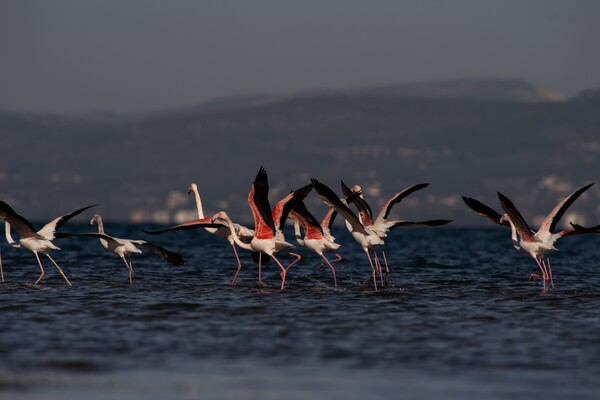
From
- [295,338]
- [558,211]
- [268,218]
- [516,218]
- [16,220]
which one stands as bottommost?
[295,338]

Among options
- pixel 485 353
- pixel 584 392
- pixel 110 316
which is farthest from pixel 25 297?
pixel 584 392

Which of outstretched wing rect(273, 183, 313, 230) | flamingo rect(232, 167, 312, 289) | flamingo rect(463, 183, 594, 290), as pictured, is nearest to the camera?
flamingo rect(232, 167, 312, 289)

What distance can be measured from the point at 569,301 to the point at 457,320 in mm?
4186

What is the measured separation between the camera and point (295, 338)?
16172mm

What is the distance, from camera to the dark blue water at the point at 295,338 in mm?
12602

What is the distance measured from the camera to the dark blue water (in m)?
12.6

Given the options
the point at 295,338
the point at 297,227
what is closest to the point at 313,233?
the point at 297,227

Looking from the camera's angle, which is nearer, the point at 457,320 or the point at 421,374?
the point at 421,374

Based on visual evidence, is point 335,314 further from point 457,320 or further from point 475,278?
point 475,278

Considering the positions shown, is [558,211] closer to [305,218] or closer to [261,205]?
[305,218]

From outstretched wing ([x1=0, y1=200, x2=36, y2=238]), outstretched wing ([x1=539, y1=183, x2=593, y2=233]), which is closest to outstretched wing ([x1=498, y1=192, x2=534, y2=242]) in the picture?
outstretched wing ([x1=539, y1=183, x2=593, y2=233])

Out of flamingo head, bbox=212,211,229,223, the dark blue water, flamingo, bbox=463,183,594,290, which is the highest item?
flamingo head, bbox=212,211,229,223

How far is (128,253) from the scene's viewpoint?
24500 mm

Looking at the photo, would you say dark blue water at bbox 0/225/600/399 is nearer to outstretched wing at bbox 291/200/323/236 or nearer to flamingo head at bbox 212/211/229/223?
outstretched wing at bbox 291/200/323/236
